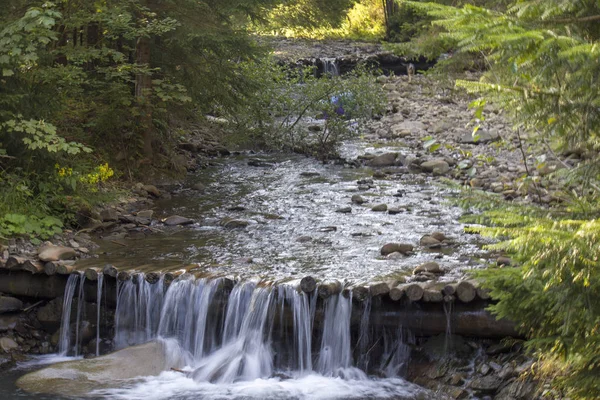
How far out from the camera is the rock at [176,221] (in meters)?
10.6

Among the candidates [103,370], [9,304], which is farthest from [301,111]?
[103,370]

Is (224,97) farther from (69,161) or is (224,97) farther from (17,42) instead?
(17,42)

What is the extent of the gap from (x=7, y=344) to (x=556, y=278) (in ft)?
19.6

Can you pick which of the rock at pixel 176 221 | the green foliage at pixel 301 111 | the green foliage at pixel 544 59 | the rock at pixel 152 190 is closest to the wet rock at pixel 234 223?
the rock at pixel 176 221

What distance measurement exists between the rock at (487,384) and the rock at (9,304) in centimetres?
492

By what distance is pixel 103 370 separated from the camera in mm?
6977

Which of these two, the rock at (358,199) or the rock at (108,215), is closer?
the rock at (108,215)

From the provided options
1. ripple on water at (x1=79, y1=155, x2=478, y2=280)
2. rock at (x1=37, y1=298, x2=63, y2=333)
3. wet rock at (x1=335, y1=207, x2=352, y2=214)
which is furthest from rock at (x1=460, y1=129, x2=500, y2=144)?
rock at (x1=37, y1=298, x2=63, y2=333)

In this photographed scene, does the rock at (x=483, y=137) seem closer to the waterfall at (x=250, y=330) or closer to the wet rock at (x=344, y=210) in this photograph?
the wet rock at (x=344, y=210)

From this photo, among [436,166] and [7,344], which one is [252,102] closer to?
[436,166]

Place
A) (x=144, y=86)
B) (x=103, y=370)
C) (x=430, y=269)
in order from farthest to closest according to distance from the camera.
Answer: (x=144, y=86)
(x=430, y=269)
(x=103, y=370)

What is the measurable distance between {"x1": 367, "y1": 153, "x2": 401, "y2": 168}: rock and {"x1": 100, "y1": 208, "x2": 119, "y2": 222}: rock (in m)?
6.66

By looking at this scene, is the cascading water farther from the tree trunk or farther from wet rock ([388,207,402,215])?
the tree trunk

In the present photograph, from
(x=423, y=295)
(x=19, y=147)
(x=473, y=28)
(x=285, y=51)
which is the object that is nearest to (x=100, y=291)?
(x=19, y=147)
